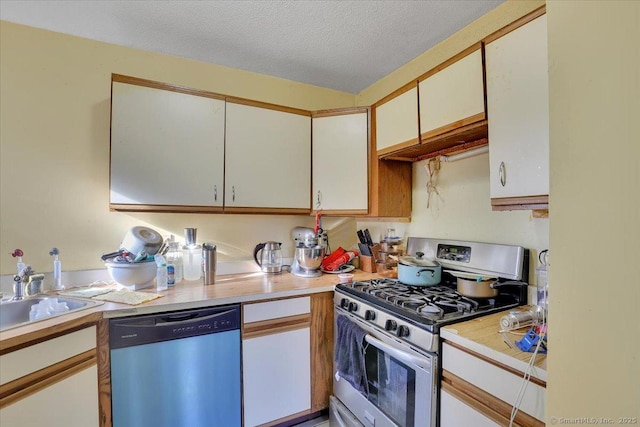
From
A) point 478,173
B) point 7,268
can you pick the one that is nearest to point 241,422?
point 7,268

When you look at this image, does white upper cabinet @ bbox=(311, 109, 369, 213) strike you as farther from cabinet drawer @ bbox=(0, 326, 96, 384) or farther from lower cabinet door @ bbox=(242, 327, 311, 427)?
cabinet drawer @ bbox=(0, 326, 96, 384)

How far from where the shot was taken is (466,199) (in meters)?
1.75

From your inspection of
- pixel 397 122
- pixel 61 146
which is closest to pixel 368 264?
pixel 397 122

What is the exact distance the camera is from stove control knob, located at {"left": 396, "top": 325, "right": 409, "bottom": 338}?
1.25 metres

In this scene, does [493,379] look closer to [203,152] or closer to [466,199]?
[466,199]

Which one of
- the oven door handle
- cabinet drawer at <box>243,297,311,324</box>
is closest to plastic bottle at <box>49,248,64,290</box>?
cabinet drawer at <box>243,297,311,324</box>

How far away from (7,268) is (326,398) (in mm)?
2007

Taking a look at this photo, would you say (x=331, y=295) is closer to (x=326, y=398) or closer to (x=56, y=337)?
(x=326, y=398)

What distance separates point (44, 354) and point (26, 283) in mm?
615

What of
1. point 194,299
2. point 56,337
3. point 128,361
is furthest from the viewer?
point 194,299

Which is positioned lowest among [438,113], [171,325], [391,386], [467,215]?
[391,386]

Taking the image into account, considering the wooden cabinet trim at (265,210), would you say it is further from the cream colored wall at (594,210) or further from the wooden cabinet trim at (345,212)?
the cream colored wall at (594,210)

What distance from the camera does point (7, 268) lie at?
1.62 meters

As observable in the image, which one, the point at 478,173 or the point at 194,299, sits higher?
the point at 478,173
